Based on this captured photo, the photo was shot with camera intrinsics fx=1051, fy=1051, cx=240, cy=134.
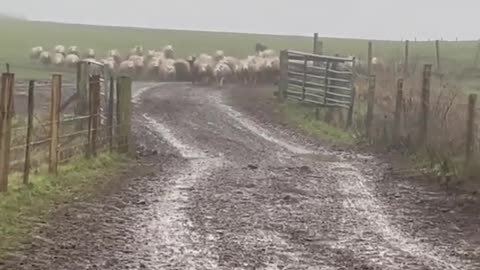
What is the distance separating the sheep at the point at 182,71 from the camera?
4053cm

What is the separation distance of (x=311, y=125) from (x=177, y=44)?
38.0 metres

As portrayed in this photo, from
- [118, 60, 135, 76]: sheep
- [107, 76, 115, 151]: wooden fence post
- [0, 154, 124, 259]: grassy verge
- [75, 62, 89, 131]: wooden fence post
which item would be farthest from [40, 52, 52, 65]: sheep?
[0, 154, 124, 259]: grassy verge

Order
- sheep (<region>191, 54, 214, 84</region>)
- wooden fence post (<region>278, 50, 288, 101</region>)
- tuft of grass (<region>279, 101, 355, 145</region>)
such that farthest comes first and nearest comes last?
1. sheep (<region>191, 54, 214, 84</region>)
2. wooden fence post (<region>278, 50, 288, 101</region>)
3. tuft of grass (<region>279, 101, 355, 145</region>)

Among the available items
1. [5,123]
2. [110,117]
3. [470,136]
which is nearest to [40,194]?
[5,123]

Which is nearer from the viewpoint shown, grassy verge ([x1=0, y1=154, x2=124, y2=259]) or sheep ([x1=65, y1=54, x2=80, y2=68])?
grassy verge ([x1=0, y1=154, x2=124, y2=259])

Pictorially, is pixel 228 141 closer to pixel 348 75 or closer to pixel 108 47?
pixel 348 75

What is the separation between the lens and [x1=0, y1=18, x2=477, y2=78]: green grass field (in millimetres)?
48375

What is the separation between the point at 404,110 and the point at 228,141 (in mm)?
3831

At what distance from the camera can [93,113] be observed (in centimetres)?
1708

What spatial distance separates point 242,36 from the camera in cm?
7500

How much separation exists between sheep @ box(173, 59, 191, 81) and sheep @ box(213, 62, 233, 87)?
5.78 feet

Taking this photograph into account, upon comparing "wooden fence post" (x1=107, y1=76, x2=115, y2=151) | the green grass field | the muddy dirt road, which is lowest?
the muddy dirt road

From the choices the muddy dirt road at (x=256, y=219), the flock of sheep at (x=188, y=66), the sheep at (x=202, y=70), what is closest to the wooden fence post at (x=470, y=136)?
the muddy dirt road at (x=256, y=219)

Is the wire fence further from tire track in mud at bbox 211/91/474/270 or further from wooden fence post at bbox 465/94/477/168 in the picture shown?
wooden fence post at bbox 465/94/477/168
